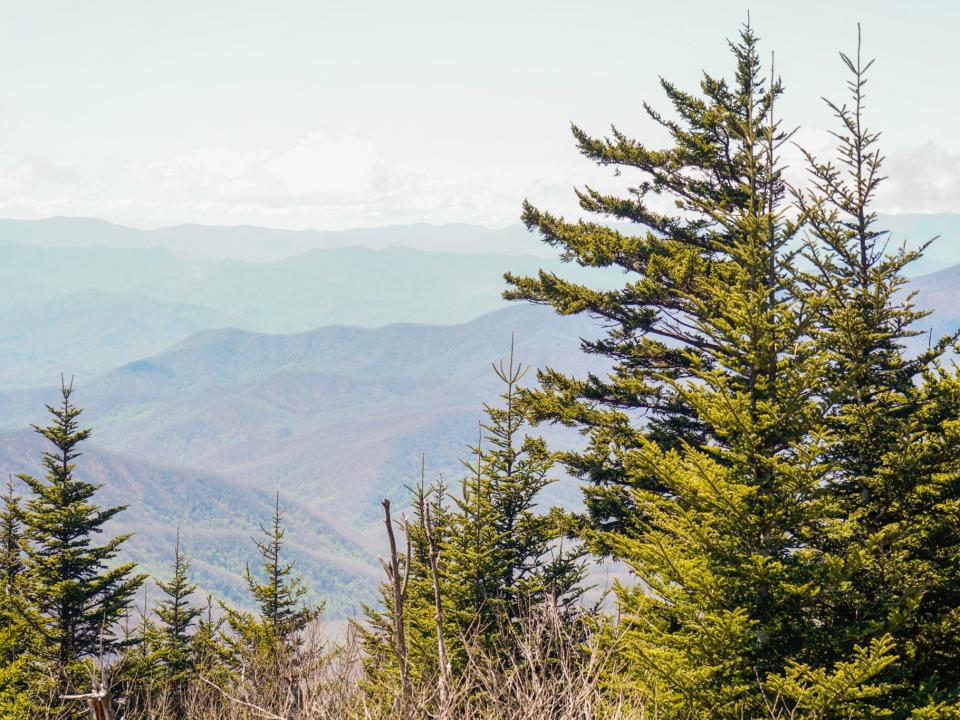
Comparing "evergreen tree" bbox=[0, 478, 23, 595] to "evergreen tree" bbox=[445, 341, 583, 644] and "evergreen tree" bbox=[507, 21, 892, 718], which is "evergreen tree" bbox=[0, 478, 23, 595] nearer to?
"evergreen tree" bbox=[445, 341, 583, 644]

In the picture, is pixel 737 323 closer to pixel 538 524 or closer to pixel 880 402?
pixel 880 402

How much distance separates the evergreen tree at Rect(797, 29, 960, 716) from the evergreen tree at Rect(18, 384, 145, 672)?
70.7 feet

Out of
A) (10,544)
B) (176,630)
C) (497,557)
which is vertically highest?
(497,557)

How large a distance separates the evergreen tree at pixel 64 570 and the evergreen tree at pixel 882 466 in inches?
849

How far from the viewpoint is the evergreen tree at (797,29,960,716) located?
29.5 feet

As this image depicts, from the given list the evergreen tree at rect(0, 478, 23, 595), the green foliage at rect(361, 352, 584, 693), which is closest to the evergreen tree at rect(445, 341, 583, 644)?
the green foliage at rect(361, 352, 584, 693)

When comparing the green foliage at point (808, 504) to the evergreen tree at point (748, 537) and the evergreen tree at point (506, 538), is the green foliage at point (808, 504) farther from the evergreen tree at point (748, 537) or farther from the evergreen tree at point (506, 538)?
the evergreen tree at point (506, 538)

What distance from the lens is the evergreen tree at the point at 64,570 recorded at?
2481 centimetres

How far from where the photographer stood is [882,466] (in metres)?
10.4

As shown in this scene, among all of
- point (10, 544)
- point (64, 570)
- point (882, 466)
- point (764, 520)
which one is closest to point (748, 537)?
Answer: point (764, 520)

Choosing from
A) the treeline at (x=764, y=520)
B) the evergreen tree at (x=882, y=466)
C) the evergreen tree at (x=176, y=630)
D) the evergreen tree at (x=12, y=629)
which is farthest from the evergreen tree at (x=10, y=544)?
the evergreen tree at (x=882, y=466)

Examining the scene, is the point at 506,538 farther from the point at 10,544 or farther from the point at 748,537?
the point at 10,544

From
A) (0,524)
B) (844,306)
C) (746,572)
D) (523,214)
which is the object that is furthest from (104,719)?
(0,524)

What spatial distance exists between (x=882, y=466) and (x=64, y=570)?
24.0m
